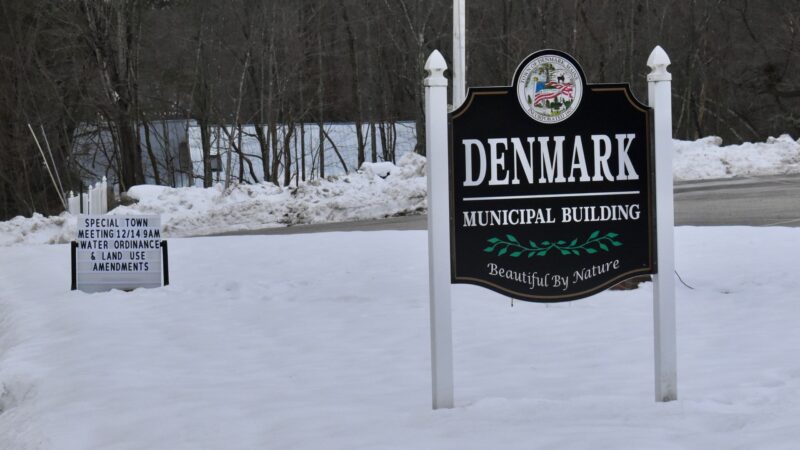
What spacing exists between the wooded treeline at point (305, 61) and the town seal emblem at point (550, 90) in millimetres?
26963

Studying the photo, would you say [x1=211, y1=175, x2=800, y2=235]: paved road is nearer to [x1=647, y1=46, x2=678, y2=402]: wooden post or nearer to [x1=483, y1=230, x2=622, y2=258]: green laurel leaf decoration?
[x1=647, y1=46, x2=678, y2=402]: wooden post

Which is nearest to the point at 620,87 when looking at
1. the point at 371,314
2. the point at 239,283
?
the point at 371,314

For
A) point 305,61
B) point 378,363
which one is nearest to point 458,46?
point 378,363

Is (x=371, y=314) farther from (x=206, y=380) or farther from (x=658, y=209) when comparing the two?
(x=658, y=209)

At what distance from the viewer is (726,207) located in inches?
806

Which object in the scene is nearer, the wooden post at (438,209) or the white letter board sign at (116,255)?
the wooden post at (438,209)

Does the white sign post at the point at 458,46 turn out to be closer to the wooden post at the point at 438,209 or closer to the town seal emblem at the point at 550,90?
the town seal emblem at the point at 550,90

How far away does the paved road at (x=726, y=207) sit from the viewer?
18531 millimetres

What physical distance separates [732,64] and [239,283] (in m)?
33.1

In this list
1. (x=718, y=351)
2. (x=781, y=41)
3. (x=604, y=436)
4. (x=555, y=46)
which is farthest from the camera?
(x=781, y=41)

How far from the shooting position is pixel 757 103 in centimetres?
4147

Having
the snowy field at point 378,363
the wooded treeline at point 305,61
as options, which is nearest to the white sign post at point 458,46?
the snowy field at point 378,363

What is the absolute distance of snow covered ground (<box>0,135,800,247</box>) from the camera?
23703 millimetres

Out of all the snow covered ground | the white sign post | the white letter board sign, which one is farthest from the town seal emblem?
the snow covered ground
